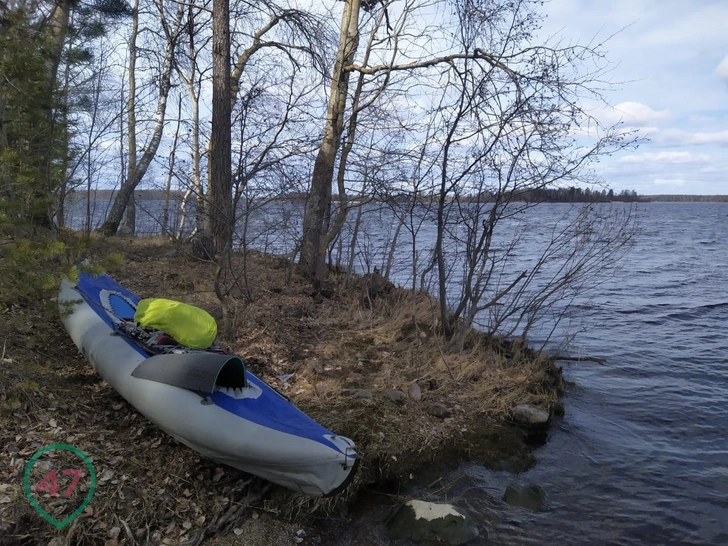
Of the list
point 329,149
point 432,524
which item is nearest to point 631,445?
point 432,524

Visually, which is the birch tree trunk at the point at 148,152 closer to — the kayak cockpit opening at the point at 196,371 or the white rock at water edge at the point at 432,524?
A: the kayak cockpit opening at the point at 196,371

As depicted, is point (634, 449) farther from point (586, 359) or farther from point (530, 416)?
point (586, 359)

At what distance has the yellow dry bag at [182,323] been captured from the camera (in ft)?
16.8

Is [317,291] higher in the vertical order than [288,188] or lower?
lower

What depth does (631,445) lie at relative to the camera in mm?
5906

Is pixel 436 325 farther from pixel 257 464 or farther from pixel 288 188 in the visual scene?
pixel 257 464

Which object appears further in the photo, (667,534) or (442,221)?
(442,221)

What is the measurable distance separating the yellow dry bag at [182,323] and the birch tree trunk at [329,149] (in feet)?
14.0

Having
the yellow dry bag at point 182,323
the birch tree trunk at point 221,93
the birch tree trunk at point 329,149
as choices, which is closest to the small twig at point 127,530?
the yellow dry bag at point 182,323

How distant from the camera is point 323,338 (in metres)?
7.38

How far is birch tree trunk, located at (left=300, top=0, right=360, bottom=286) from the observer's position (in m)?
9.61

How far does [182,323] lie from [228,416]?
1.35 m

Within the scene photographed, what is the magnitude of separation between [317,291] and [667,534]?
19.9 ft

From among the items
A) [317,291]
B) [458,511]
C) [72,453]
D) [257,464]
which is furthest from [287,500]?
[317,291]
